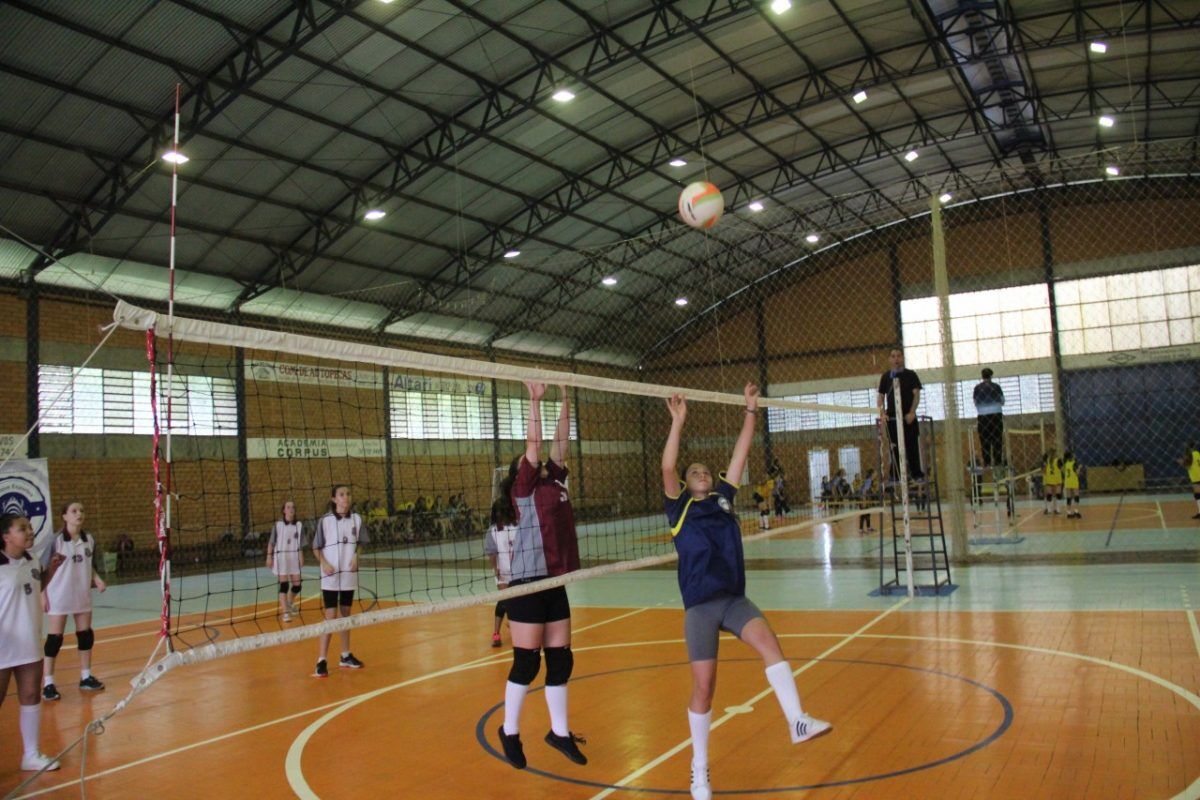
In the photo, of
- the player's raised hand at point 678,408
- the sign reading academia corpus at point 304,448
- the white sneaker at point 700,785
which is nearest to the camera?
the white sneaker at point 700,785

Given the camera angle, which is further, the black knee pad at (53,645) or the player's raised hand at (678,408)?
the black knee pad at (53,645)

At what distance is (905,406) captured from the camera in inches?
396

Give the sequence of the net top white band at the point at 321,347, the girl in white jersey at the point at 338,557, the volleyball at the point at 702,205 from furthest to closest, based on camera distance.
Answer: the volleyball at the point at 702,205, the girl in white jersey at the point at 338,557, the net top white band at the point at 321,347

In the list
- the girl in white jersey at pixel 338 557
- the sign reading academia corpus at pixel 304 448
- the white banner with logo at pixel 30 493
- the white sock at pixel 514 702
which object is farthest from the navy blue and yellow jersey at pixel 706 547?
the sign reading academia corpus at pixel 304 448

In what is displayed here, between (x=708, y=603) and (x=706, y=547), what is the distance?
28 centimetres

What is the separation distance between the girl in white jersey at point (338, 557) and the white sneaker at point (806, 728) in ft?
16.7

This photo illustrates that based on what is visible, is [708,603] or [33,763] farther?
[33,763]

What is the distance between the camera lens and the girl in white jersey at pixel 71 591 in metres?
7.75

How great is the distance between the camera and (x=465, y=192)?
22797 mm

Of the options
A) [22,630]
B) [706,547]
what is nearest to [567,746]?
[706,547]

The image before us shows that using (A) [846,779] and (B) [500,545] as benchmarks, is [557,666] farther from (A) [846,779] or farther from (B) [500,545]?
(B) [500,545]

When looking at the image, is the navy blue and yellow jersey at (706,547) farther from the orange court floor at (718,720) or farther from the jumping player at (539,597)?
the orange court floor at (718,720)

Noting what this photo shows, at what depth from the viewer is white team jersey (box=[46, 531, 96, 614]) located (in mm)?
7777

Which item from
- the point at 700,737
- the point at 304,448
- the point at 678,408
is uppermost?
the point at 304,448
